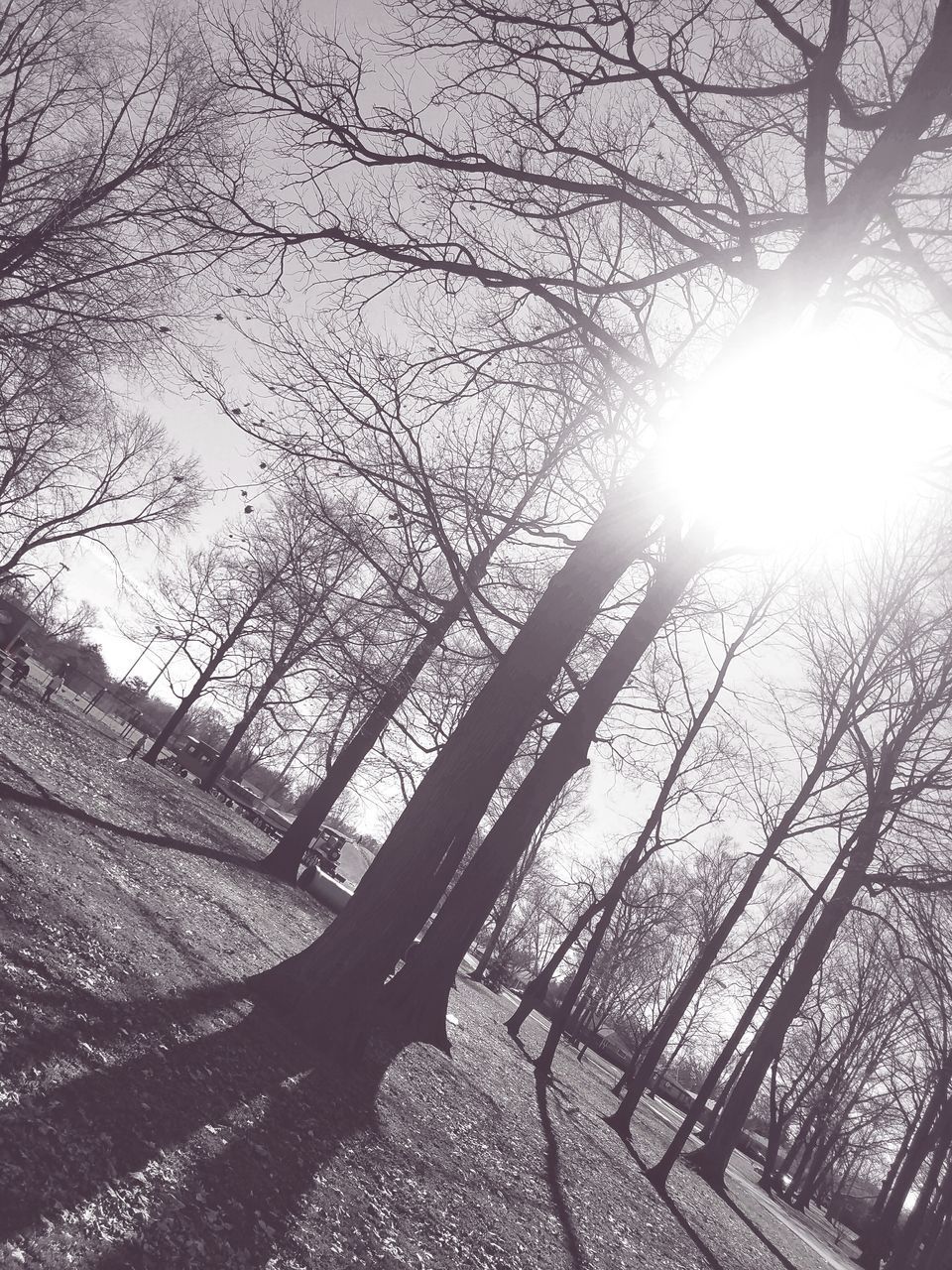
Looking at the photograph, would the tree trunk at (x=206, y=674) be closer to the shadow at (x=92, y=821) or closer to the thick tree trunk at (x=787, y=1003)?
the shadow at (x=92, y=821)

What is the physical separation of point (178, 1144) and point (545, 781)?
5.37 metres

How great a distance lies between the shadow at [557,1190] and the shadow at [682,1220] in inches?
71.7

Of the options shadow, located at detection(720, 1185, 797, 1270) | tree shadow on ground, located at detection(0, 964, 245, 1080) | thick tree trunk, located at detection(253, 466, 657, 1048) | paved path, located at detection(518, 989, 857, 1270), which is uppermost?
thick tree trunk, located at detection(253, 466, 657, 1048)

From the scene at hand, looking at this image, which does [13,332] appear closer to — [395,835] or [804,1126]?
[395,835]

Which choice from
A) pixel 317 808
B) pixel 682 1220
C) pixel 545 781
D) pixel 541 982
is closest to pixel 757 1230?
pixel 682 1220

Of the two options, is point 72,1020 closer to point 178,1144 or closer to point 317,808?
point 178,1144

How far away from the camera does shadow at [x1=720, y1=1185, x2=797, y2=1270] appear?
10360 millimetres

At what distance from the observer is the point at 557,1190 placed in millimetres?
5840

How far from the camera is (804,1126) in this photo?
31156 mm

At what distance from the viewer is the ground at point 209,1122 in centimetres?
255

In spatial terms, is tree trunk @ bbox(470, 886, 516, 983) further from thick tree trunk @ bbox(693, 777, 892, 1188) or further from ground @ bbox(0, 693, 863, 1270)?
ground @ bbox(0, 693, 863, 1270)

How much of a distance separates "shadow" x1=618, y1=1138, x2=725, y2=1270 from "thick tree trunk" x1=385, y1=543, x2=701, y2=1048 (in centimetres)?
365

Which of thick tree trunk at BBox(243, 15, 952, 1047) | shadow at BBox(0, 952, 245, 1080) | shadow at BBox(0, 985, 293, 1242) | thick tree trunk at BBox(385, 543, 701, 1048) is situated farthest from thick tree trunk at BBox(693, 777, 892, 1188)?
shadow at BBox(0, 952, 245, 1080)

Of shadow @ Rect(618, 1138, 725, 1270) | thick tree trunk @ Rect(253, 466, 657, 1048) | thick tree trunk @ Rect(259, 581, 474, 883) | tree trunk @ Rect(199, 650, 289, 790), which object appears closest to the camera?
thick tree trunk @ Rect(253, 466, 657, 1048)
